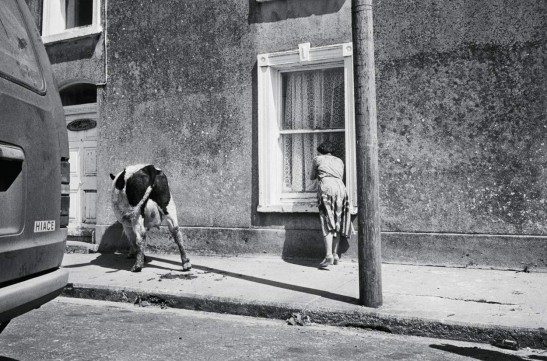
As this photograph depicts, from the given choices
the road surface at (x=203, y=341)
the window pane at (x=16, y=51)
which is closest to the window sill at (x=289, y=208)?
the road surface at (x=203, y=341)

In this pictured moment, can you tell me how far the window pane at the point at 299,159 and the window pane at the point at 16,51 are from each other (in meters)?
5.86

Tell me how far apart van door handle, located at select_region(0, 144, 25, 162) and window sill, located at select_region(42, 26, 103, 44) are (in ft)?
25.6

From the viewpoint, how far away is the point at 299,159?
29.4ft

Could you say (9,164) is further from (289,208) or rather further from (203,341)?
(289,208)

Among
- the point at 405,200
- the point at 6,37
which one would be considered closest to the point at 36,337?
the point at 6,37

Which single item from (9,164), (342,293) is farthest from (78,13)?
(9,164)

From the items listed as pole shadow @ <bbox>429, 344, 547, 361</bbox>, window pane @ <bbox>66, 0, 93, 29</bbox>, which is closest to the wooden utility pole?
pole shadow @ <bbox>429, 344, 547, 361</bbox>

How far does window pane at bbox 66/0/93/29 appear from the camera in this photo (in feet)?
36.7

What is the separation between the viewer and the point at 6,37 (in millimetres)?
3090

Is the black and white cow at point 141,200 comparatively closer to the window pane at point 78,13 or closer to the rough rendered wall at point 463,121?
the rough rendered wall at point 463,121

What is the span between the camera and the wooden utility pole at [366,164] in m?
5.56

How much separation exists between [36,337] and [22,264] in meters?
2.20

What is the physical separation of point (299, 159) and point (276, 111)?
86cm

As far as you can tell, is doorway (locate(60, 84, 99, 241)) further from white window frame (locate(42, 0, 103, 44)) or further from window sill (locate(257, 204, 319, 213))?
window sill (locate(257, 204, 319, 213))
